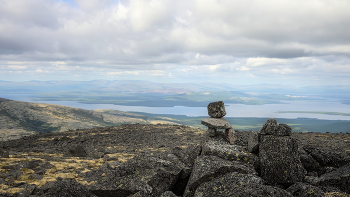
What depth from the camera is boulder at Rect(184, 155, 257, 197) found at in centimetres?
856

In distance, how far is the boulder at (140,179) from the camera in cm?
859

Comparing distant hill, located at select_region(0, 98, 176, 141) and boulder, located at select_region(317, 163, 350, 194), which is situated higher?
boulder, located at select_region(317, 163, 350, 194)

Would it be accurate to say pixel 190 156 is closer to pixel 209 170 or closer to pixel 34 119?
pixel 209 170

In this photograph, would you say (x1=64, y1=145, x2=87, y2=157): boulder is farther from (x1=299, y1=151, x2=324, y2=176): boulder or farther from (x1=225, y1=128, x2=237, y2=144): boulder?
(x1=299, y1=151, x2=324, y2=176): boulder

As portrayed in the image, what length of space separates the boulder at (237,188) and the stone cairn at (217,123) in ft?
27.8

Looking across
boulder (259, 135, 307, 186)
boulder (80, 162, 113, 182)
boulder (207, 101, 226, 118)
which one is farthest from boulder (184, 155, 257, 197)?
boulder (207, 101, 226, 118)

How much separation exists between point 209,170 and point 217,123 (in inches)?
328

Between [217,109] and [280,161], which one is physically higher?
[217,109]

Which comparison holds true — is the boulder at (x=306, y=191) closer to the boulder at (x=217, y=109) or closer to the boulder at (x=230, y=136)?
the boulder at (x=230, y=136)

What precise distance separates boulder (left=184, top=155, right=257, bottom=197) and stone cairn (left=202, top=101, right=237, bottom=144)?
7.33 meters

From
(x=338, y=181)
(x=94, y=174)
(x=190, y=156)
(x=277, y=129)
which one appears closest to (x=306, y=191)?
(x=338, y=181)

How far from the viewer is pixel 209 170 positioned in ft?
28.8

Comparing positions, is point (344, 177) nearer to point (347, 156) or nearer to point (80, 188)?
point (347, 156)

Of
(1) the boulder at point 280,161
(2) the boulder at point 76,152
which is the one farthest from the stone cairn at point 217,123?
(2) the boulder at point 76,152
